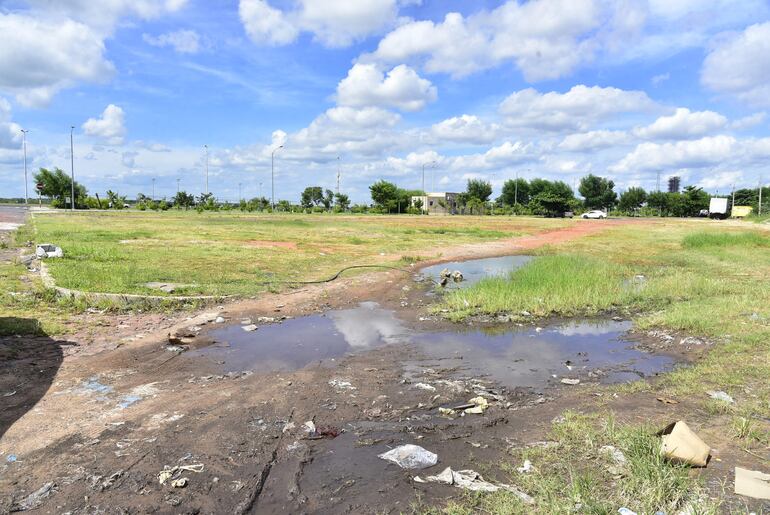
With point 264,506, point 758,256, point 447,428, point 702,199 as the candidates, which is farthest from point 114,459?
point 702,199

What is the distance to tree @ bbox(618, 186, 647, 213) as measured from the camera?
288 feet

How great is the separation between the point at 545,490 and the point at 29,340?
7.09 metres

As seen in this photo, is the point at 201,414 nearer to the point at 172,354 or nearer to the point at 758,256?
the point at 172,354

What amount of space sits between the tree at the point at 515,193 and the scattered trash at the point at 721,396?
287 ft

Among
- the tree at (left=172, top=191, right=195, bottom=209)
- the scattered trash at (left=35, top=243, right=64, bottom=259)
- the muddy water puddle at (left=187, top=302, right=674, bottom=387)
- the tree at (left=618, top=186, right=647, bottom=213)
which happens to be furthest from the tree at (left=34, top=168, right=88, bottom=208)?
the tree at (left=618, top=186, right=647, bottom=213)

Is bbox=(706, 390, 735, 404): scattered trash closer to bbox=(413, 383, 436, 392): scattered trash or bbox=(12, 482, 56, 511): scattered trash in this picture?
bbox=(413, 383, 436, 392): scattered trash

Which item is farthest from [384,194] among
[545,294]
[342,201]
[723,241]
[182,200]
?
[545,294]

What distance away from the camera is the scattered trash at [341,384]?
5630 mm

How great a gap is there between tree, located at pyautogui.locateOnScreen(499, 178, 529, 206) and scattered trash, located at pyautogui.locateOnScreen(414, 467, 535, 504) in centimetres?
8957

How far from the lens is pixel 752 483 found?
3.43 meters

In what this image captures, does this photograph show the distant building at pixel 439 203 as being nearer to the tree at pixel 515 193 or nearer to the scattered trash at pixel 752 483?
the tree at pixel 515 193

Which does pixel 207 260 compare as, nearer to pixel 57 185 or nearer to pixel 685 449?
pixel 685 449

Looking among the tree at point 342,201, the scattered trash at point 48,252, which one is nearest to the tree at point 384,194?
the tree at point 342,201

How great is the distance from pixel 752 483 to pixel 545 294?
717 centimetres
